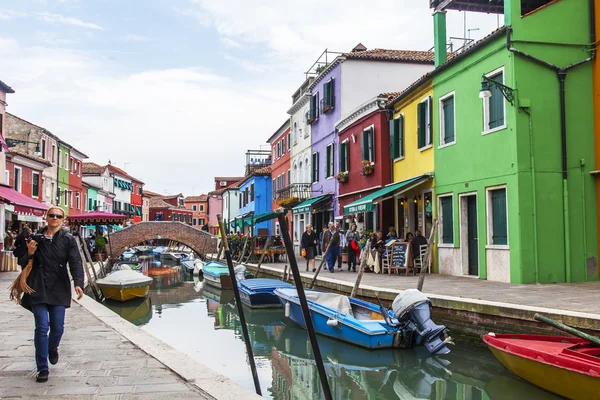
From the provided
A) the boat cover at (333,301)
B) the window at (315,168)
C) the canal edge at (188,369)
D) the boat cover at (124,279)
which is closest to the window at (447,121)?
the boat cover at (333,301)

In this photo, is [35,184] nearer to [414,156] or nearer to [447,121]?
[414,156]

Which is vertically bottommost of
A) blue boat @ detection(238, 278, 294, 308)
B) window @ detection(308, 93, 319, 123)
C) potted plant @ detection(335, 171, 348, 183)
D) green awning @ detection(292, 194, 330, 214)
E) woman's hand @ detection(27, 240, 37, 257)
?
blue boat @ detection(238, 278, 294, 308)

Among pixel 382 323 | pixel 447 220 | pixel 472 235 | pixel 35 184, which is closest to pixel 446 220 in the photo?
pixel 447 220

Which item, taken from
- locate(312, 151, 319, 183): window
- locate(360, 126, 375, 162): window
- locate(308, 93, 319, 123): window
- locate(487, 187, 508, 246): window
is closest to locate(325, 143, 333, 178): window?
locate(312, 151, 319, 183): window

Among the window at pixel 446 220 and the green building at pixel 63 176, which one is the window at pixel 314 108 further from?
the green building at pixel 63 176

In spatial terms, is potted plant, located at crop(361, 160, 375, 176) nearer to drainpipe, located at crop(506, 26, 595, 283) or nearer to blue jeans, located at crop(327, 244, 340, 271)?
blue jeans, located at crop(327, 244, 340, 271)

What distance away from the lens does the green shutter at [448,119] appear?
50.9 feet

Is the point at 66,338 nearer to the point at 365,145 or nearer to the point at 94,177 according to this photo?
the point at 365,145

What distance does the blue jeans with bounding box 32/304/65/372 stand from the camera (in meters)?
5.19

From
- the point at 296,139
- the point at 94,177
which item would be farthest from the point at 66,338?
the point at 94,177

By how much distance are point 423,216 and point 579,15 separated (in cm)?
649

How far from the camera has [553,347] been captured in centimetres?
713

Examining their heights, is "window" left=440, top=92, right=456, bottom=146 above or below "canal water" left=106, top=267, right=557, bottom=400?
above

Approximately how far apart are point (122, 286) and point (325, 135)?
11777 mm
